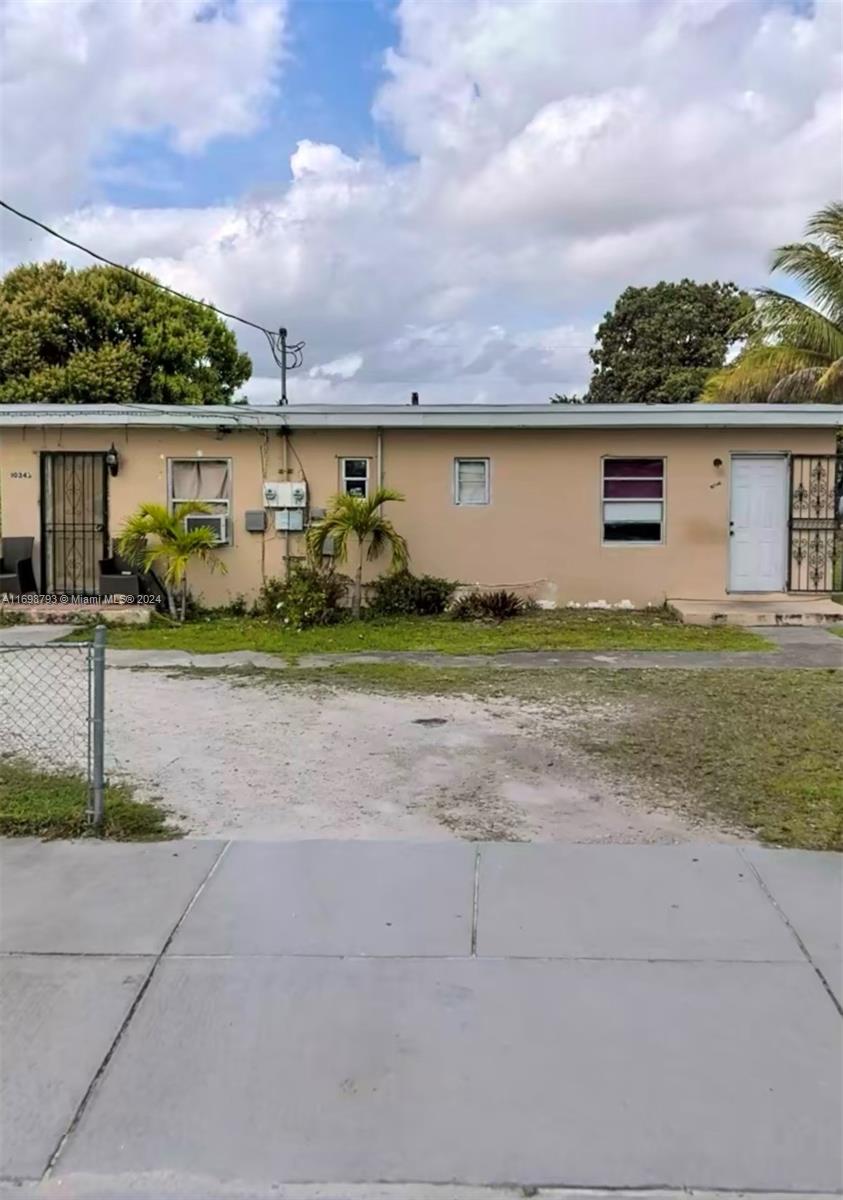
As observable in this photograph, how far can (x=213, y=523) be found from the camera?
532 inches

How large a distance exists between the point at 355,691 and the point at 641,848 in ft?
13.0

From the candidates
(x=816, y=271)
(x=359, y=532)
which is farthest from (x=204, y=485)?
(x=816, y=271)

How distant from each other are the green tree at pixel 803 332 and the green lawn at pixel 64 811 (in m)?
14.7

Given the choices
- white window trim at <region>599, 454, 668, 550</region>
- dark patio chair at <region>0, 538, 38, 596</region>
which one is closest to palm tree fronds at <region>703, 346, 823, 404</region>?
white window trim at <region>599, 454, 668, 550</region>

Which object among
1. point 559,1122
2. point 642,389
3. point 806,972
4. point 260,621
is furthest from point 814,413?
point 642,389

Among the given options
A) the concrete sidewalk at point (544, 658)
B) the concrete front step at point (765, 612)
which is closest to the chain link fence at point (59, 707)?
the concrete sidewalk at point (544, 658)

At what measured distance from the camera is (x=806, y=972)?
10.4 feet

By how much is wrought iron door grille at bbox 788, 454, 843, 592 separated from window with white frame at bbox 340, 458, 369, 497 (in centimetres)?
614

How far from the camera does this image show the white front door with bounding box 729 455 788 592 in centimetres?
1318

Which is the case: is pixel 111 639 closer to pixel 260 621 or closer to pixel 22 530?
pixel 260 621

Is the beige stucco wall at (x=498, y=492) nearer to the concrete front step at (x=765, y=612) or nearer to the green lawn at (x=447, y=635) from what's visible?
the concrete front step at (x=765, y=612)

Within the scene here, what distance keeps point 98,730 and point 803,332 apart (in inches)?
636

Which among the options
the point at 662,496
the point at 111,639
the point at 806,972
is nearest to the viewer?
the point at 806,972

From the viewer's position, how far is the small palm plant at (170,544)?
40.4 feet
